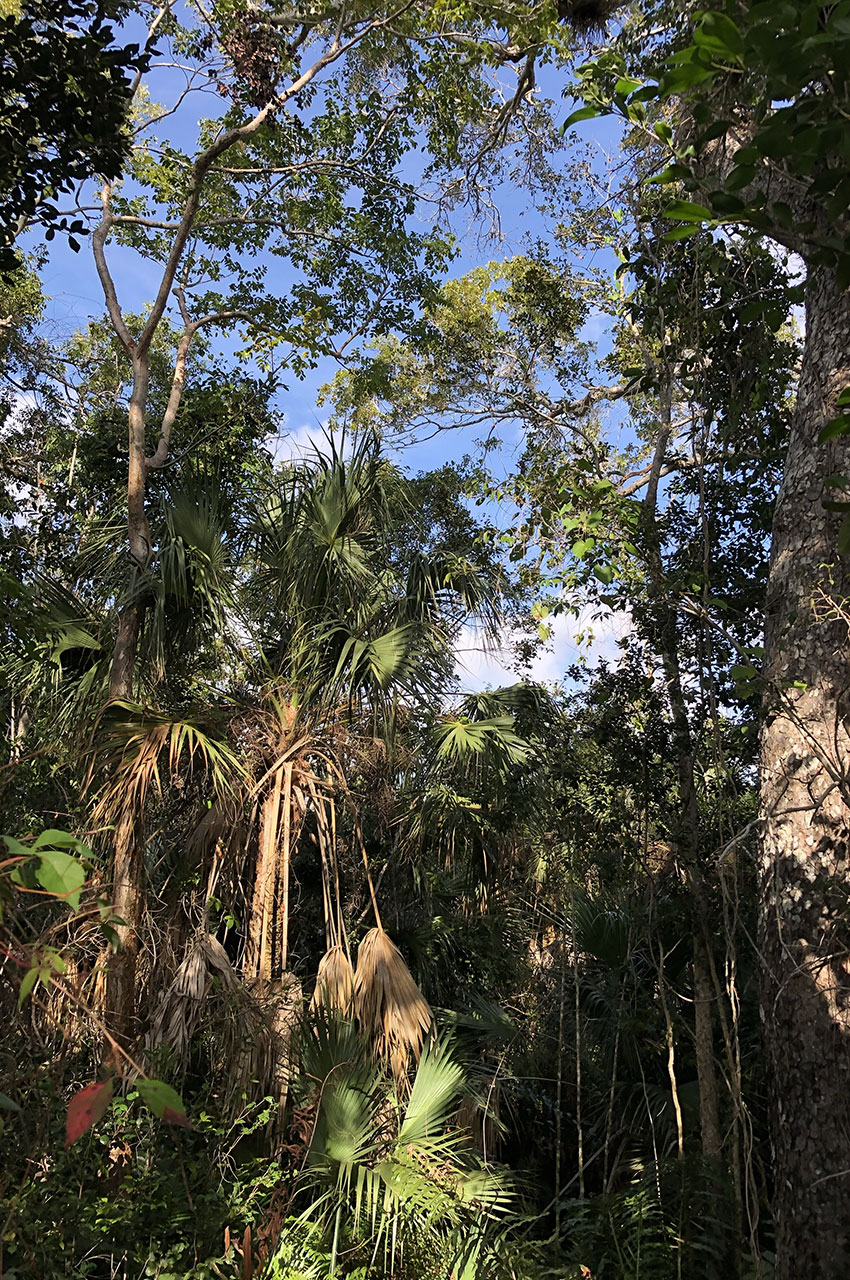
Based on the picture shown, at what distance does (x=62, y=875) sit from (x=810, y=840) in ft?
9.85

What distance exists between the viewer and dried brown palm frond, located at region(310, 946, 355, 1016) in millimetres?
4508

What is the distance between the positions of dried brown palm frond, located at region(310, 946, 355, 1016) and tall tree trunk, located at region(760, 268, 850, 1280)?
216 centimetres

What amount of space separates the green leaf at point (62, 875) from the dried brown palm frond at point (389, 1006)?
3832mm

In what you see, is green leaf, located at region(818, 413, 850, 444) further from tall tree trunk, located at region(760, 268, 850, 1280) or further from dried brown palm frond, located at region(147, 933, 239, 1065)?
dried brown palm frond, located at region(147, 933, 239, 1065)

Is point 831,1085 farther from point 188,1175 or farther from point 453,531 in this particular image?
point 453,531

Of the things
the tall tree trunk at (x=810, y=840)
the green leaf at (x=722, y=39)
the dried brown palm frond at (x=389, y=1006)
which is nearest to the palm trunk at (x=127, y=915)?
the dried brown palm frond at (x=389, y=1006)

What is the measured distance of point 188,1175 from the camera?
3.89 metres

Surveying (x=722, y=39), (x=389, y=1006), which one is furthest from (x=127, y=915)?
(x=722, y=39)

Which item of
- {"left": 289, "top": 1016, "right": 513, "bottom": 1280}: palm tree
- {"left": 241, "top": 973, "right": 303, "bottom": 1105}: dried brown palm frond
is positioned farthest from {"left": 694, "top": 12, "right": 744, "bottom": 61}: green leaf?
{"left": 241, "top": 973, "right": 303, "bottom": 1105}: dried brown palm frond

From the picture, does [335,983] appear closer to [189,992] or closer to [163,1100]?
[189,992]

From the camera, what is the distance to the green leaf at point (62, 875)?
1074mm

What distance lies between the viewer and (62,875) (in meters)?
1.08

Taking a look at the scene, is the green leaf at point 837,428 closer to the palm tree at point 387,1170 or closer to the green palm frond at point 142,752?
the palm tree at point 387,1170

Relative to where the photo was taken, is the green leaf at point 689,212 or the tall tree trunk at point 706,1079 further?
the tall tree trunk at point 706,1079
